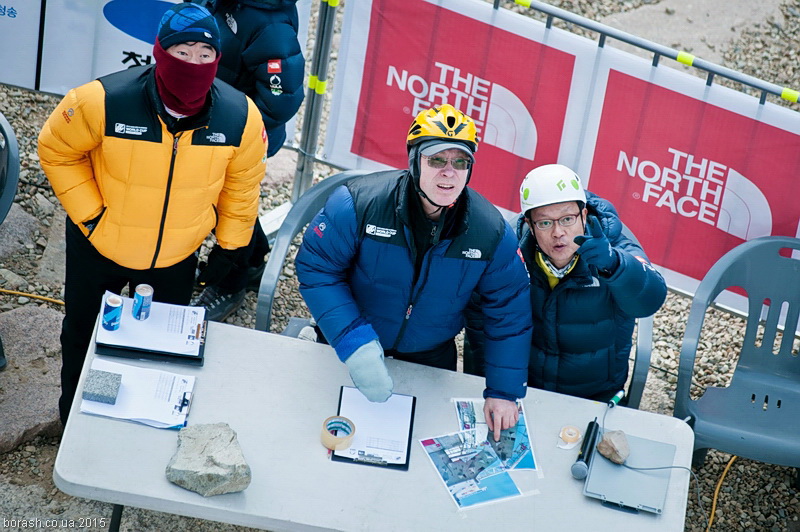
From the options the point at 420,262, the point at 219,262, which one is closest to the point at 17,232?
the point at 219,262

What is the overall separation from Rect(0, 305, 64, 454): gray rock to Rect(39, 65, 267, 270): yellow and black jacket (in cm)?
102

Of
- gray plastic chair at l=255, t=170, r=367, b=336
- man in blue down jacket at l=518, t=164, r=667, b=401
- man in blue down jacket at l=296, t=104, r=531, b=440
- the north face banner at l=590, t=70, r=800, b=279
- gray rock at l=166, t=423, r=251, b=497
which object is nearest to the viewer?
gray rock at l=166, t=423, r=251, b=497

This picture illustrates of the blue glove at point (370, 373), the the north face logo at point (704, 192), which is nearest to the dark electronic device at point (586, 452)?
the blue glove at point (370, 373)

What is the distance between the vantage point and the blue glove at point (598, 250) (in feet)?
12.2

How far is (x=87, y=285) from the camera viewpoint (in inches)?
158

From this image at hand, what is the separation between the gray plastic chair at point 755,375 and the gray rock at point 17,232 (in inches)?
145

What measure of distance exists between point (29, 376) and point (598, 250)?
9.37 ft

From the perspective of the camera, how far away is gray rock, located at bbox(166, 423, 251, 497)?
306cm

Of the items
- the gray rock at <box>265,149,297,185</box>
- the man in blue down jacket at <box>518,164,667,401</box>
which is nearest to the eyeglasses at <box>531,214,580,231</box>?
the man in blue down jacket at <box>518,164,667,401</box>

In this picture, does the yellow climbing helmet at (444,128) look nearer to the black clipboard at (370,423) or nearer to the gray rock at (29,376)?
the black clipboard at (370,423)

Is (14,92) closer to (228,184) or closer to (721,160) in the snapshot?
(228,184)

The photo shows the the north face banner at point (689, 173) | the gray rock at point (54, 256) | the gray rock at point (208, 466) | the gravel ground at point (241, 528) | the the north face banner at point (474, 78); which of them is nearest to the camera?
the gray rock at point (208, 466)

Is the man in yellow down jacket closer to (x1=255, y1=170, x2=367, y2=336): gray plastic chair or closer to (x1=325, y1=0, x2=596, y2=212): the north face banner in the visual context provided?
(x1=255, y1=170, x2=367, y2=336): gray plastic chair

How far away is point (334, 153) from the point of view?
5.66 metres
